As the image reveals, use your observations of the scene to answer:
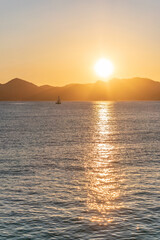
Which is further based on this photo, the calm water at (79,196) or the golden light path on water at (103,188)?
the golden light path on water at (103,188)

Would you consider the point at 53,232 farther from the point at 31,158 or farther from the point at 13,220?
the point at 31,158

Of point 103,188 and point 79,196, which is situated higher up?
point 103,188

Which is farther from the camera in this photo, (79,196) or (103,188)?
(103,188)

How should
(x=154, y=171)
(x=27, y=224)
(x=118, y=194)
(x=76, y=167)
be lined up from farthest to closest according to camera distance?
(x=76, y=167)
(x=154, y=171)
(x=118, y=194)
(x=27, y=224)

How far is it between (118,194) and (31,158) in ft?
66.2

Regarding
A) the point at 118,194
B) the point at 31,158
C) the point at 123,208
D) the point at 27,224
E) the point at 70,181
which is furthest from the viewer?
the point at 31,158

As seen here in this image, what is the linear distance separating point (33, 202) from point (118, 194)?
754 centimetres

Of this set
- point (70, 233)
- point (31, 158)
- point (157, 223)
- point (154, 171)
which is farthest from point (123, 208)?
point (31, 158)

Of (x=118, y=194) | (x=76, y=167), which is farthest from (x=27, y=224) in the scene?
(x=76, y=167)

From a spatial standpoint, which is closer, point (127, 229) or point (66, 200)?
point (127, 229)

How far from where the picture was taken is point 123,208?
2580 cm

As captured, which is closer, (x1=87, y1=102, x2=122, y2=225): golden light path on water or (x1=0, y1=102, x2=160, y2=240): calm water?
(x1=0, y1=102, x2=160, y2=240): calm water

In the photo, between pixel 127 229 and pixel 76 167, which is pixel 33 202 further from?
pixel 76 167

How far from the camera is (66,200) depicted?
1093 inches
